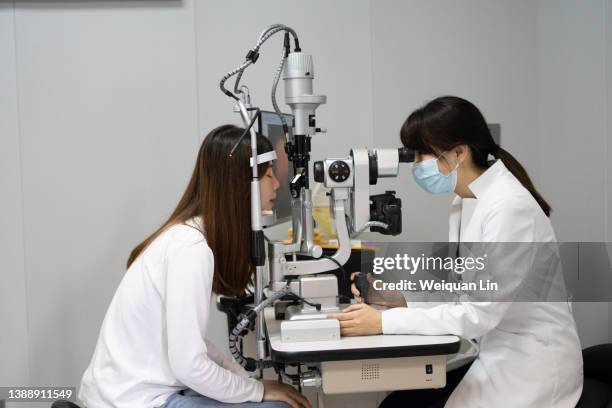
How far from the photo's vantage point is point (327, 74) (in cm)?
268

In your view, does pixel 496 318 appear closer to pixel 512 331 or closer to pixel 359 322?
pixel 512 331

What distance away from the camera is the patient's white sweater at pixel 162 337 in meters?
1.42

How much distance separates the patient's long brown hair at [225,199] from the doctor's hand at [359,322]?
0.28 m

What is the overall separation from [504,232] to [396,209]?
0.87 feet

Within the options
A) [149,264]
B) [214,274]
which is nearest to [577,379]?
[214,274]

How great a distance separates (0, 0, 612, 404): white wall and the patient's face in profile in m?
1.06

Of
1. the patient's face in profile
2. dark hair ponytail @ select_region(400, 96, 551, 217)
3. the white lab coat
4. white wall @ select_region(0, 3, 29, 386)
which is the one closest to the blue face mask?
dark hair ponytail @ select_region(400, 96, 551, 217)

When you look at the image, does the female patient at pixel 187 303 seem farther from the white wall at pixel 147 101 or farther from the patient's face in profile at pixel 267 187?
the white wall at pixel 147 101

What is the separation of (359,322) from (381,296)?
1.18 ft

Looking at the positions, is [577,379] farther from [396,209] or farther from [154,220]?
[154,220]

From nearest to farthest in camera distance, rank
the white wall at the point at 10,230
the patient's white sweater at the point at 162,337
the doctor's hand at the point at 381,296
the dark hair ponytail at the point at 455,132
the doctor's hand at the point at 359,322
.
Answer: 1. the patient's white sweater at the point at 162,337
2. the doctor's hand at the point at 359,322
3. the dark hair ponytail at the point at 455,132
4. the doctor's hand at the point at 381,296
5. the white wall at the point at 10,230

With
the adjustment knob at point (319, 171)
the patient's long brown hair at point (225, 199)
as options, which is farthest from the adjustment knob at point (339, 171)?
the patient's long brown hair at point (225, 199)

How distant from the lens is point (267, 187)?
163cm

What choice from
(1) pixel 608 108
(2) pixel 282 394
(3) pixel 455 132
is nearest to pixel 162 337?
(2) pixel 282 394
